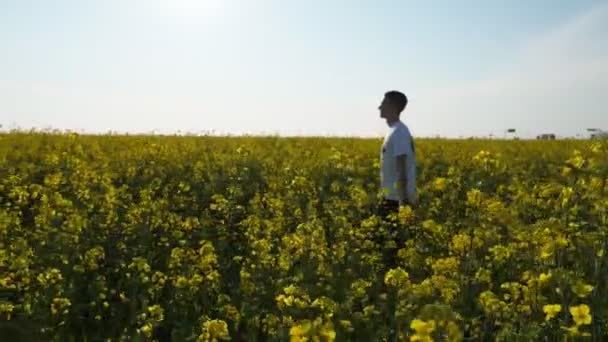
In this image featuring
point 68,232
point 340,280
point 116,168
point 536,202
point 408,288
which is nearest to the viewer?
point 408,288

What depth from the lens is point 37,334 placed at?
478cm

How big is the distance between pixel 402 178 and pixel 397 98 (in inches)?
35.4

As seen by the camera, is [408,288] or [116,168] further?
[116,168]

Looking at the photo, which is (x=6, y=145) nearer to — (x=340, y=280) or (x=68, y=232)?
(x=68, y=232)

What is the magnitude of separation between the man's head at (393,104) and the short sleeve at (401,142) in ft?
0.66

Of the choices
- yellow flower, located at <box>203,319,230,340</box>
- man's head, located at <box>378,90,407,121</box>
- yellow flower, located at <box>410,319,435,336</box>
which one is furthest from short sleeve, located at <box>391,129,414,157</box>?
yellow flower, located at <box>410,319,435,336</box>

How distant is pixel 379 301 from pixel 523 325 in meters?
1.55

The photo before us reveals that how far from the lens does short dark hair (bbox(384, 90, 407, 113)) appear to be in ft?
22.2

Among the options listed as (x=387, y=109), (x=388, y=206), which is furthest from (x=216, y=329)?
(x=388, y=206)

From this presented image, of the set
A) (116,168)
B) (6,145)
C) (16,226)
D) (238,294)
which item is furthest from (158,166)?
(238,294)

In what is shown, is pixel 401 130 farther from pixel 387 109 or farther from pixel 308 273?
pixel 308 273

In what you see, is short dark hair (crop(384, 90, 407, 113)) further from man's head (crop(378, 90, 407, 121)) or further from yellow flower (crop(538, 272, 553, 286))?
yellow flower (crop(538, 272, 553, 286))

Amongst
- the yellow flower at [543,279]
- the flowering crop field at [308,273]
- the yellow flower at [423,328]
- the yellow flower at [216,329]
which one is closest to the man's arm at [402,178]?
the flowering crop field at [308,273]

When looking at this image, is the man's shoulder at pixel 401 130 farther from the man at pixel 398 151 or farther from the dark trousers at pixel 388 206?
the dark trousers at pixel 388 206
